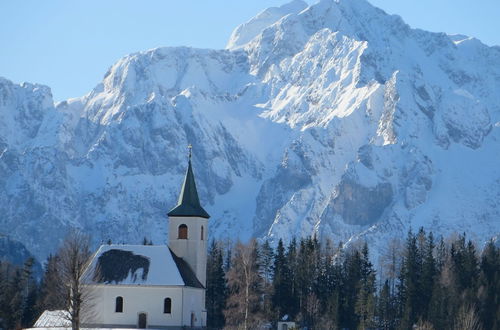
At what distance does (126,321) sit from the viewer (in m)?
128

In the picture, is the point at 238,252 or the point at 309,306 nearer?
the point at 309,306

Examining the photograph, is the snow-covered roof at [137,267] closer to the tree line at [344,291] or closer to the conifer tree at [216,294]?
the tree line at [344,291]

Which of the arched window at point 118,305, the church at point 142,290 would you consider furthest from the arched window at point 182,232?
the arched window at point 118,305

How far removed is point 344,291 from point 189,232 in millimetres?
25841

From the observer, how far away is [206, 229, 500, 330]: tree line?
139 m

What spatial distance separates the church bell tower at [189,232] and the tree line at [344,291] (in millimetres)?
5140

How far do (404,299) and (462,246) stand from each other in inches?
546

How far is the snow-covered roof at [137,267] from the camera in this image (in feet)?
422

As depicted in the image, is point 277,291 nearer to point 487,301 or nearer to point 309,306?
point 309,306

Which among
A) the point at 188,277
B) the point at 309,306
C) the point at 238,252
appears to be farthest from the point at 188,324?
the point at 238,252

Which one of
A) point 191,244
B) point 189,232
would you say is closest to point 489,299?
point 191,244

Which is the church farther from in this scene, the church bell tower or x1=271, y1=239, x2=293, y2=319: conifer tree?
x1=271, y1=239, x2=293, y2=319: conifer tree

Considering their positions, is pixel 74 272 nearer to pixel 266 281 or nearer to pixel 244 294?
pixel 244 294

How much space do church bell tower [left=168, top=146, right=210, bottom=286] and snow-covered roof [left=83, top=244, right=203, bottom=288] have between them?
2.87 m
